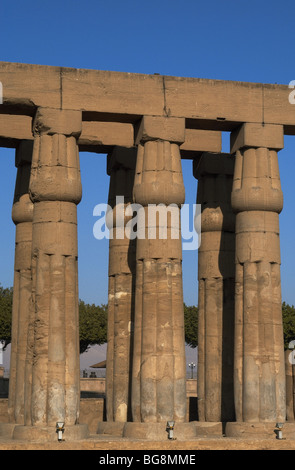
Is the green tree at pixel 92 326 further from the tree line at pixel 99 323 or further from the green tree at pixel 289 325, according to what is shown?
the green tree at pixel 289 325

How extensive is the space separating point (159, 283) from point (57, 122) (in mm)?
7212

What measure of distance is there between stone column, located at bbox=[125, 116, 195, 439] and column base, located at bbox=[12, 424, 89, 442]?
2371 millimetres

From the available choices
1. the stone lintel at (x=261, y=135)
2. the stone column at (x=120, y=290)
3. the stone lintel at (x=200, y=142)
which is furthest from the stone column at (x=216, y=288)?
the stone lintel at (x=261, y=135)

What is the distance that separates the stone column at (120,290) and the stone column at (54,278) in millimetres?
5858

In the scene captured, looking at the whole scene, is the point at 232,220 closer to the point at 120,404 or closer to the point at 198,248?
the point at 198,248

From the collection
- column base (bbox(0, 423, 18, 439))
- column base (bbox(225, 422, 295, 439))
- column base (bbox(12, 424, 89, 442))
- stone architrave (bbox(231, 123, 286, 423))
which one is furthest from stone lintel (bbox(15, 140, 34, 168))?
column base (bbox(225, 422, 295, 439))

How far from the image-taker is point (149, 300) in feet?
123

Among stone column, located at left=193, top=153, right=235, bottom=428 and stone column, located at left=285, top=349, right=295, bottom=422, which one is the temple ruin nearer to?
stone column, located at left=193, top=153, right=235, bottom=428

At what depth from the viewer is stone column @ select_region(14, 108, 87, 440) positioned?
117 ft

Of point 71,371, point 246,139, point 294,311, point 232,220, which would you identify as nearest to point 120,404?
point 71,371

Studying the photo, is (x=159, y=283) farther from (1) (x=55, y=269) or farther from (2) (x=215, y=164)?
(2) (x=215, y=164)

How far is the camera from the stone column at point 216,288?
42219mm

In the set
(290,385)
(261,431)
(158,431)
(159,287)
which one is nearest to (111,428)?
(158,431)

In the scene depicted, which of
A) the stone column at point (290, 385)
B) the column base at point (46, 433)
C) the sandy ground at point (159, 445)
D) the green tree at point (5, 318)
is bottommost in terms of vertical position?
the sandy ground at point (159, 445)
